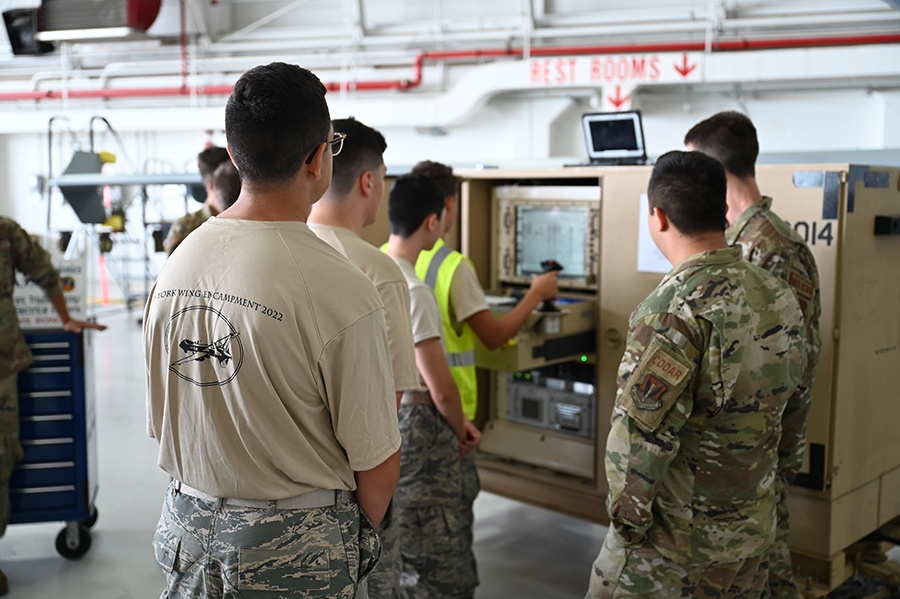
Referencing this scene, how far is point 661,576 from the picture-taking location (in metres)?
2.13

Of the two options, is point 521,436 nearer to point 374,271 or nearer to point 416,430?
point 416,430

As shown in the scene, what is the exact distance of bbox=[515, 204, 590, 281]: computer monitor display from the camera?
12.3 ft

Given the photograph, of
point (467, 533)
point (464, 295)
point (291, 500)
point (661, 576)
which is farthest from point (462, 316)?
point (291, 500)

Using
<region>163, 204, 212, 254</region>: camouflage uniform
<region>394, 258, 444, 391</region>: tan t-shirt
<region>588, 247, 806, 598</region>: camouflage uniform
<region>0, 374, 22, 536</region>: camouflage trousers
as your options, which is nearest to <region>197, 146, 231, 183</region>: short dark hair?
<region>163, 204, 212, 254</region>: camouflage uniform

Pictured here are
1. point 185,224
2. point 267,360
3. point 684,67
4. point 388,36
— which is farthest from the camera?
point 388,36

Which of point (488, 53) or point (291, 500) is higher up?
point (488, 53)

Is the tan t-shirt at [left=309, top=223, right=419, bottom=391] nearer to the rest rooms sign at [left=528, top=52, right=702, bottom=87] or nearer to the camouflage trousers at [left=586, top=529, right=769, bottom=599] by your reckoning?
the camouflage trousers at [left=586, top=529, right=769, bottom=599]

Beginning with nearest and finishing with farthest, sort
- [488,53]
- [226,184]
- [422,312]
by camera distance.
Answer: [422,312]
[226,184]
[488,53]

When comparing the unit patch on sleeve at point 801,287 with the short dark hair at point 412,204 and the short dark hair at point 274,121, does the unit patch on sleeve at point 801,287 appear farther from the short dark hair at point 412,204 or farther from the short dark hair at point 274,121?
the short dark hair at point 274,121

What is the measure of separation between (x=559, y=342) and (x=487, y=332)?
440mm

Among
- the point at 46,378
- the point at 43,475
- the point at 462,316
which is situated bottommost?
the point at 43,475

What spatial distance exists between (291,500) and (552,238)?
2477mm

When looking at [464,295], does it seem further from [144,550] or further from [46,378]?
[144,550]

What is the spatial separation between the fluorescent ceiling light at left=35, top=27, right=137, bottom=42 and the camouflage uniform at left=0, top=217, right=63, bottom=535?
22.1ft
